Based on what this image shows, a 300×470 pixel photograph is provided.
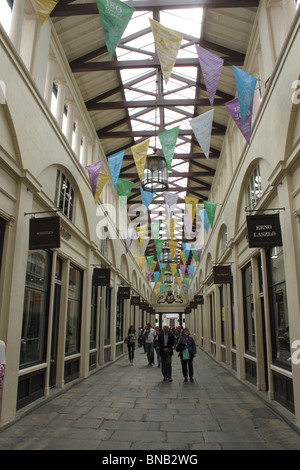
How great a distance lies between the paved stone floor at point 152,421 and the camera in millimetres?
4805

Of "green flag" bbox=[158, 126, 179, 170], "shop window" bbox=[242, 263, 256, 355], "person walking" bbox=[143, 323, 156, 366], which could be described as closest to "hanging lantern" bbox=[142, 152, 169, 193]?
"green flag" bbox=[158, 126, 179, 170]

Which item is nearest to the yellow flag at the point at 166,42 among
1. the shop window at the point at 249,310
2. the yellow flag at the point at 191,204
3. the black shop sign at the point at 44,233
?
the black shop sign at the point at 44,233

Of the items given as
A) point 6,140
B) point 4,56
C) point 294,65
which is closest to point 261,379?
point 294,65

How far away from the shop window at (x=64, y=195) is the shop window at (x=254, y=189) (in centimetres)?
488

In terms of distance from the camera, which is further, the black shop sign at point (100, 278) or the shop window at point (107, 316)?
the shop window at point (107, 316)

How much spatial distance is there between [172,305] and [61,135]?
37.7 metres

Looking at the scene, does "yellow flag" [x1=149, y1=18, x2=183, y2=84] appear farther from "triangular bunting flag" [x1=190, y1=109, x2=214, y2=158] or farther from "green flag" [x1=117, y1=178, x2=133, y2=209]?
"green flag" [x1=117, y1=178, x2=133, y2=209]

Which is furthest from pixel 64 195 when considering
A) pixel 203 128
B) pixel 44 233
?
pixel 203 128

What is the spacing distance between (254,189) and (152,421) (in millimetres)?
5947

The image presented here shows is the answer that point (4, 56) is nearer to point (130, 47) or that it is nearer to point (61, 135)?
point (61, 135)

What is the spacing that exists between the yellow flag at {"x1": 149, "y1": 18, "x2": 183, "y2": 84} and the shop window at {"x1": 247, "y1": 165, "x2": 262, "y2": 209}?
3.58m

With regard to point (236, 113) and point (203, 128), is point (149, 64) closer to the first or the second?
point (203, 128)

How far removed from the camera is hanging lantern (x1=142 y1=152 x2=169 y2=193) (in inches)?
355

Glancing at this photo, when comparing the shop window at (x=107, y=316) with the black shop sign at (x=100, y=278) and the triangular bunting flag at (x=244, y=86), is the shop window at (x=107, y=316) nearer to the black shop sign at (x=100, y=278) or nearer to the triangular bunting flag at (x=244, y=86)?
the black shop sign at (x=100, y=278)
